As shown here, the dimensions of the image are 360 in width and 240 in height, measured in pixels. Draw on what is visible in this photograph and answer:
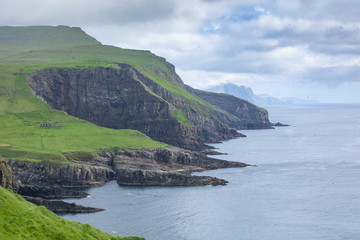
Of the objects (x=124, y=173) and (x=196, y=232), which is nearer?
(x=196, y=232)

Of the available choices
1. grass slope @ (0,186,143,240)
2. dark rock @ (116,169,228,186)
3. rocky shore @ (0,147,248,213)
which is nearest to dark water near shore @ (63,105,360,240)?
dark rock @ (116,169,228,186)

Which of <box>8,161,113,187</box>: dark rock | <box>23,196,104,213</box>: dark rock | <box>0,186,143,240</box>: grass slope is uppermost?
<box>0,186,143,240</box>: grass slope

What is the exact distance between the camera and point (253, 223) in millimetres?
127250

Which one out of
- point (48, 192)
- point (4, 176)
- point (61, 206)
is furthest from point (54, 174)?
point (4, 176)

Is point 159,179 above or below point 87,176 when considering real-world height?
above

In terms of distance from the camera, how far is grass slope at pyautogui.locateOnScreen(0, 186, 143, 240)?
215ft

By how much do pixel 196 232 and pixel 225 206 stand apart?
88.7ft

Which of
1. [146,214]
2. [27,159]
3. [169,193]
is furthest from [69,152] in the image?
[146,214]

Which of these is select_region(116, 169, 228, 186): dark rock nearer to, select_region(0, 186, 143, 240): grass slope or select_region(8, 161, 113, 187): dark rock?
select_region(8, 161, 113, 187): dark rock

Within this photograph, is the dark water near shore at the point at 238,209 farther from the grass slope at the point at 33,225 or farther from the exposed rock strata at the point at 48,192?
the grass slope at the point at 33,225

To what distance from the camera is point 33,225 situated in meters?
69.2

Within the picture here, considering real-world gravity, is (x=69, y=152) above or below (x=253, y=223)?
above

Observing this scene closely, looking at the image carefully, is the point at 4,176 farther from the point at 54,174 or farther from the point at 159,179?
the point at 159,179

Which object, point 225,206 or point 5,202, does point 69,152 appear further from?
point 5,202
